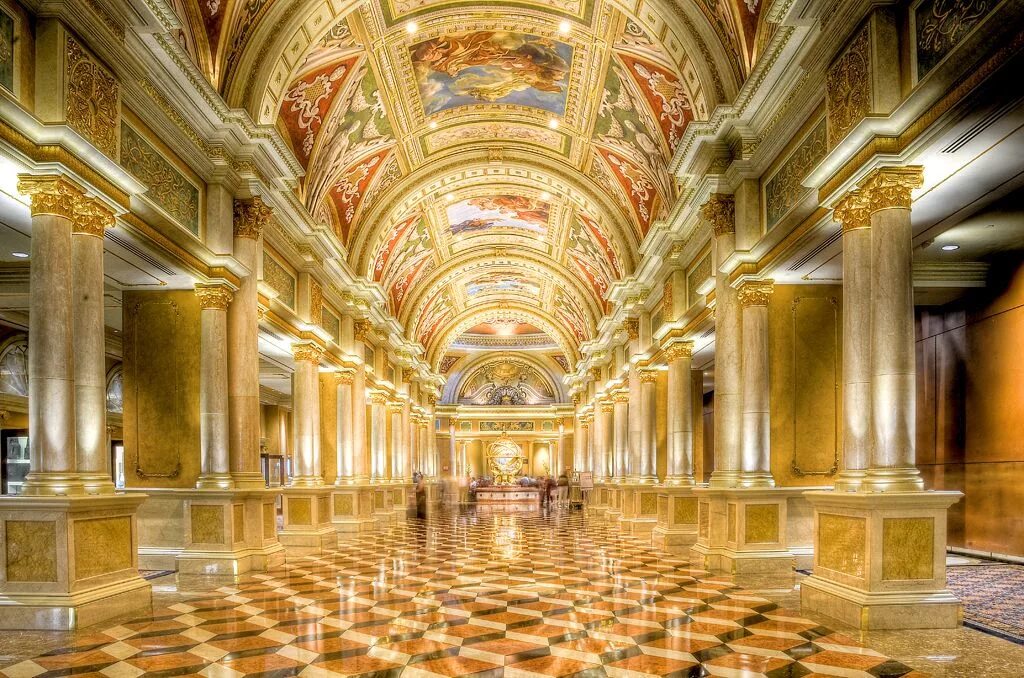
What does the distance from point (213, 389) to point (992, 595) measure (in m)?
9.63

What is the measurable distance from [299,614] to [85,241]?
163 inches

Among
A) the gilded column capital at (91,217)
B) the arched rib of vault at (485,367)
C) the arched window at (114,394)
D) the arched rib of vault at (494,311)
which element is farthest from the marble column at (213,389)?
the arched rib of vault at (485,367)

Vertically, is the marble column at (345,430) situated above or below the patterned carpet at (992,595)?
above

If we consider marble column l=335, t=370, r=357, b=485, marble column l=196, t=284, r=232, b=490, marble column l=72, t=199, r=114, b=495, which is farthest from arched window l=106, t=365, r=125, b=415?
marble column l=72, t=199, r=114, b=495

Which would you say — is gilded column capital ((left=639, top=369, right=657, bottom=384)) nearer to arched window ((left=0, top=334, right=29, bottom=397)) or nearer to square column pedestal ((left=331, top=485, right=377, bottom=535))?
square column pedestal ((left=331, top=485, right=377, bottom=535))

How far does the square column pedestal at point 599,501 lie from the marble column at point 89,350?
18.3 m

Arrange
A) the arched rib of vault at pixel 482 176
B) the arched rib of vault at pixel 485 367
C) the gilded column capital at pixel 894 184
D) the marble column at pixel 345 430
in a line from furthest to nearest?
the arched rib of vault at pixel 485 367 < the arched rib of vault at pixel 482 176 < the marble column at pixel 345 430 < the gilded column capital at pixel 894 184

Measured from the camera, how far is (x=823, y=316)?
1031 cm

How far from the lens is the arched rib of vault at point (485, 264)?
27.1 m

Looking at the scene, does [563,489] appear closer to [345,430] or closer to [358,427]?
[358,427]

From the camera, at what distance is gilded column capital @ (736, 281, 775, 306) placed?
32.7 ft

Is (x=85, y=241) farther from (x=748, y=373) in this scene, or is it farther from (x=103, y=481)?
(x=748, y=373)

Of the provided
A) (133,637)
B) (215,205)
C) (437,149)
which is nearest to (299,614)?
(133,637)

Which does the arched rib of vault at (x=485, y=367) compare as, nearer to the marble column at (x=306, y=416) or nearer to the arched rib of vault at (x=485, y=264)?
the arched rib of vault at (x=485, y=264)
